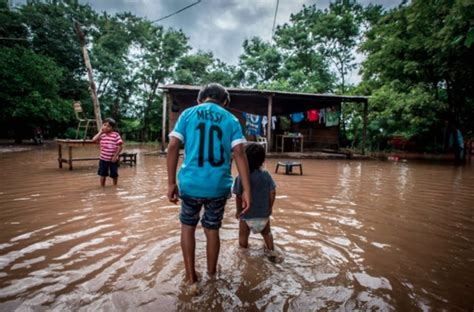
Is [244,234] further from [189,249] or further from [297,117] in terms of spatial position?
[297,117]

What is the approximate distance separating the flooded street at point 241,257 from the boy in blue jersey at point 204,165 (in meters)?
0.45

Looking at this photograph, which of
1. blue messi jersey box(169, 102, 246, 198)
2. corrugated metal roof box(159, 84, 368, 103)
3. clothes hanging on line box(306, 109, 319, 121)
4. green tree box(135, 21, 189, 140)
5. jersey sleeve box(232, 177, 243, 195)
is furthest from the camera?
green tree box(135, 21, 189, 140)

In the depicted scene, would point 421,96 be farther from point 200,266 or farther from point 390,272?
point 200,266

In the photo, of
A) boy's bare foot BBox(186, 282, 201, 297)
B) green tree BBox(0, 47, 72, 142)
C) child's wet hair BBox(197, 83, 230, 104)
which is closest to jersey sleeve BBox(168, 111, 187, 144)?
child's wet hair BBox(197, 83, 230, 104)

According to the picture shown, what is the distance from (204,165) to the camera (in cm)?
217

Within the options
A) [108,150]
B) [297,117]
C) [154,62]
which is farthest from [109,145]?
[154,62]

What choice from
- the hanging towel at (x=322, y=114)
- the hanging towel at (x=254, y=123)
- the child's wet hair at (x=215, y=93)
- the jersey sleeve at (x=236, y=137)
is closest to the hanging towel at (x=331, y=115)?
the hanging towel at (x=322, y=114)

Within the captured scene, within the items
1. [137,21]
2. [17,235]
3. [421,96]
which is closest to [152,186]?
[17,235]

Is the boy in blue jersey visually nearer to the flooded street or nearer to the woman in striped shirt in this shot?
the flooded street

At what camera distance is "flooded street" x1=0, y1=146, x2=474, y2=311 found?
204cm

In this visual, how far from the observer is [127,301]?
1.99 m

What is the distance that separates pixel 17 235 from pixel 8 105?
1906cm

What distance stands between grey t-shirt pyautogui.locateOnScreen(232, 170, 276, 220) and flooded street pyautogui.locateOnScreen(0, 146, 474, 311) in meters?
0.45

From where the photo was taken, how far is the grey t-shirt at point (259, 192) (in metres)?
2.68
